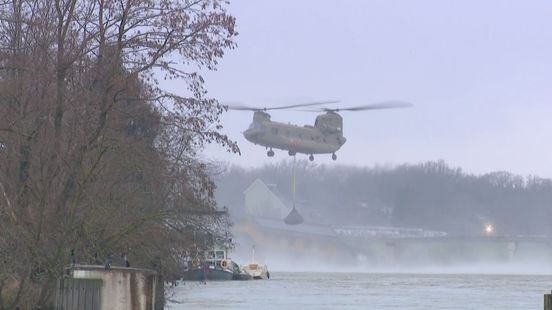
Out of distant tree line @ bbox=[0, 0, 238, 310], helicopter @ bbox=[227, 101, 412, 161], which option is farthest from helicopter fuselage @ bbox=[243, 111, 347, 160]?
distant tree line @ bbox=[0, 0, 238, 310]

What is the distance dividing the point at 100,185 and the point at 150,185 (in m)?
1.35

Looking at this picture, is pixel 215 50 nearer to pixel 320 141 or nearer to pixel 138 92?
pixel 138 92

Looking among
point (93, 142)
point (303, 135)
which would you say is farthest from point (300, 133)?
point (93, 142)

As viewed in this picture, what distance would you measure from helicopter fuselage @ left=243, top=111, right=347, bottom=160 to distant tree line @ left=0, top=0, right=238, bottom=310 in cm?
11962

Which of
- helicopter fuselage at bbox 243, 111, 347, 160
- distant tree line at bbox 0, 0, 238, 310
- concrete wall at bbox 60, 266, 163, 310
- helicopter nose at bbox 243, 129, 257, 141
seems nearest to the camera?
concrete wall at bbox 60, 266, 163, 310

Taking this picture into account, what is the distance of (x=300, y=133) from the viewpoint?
6097 inches

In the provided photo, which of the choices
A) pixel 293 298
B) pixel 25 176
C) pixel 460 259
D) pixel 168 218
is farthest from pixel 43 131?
pixel 460 259

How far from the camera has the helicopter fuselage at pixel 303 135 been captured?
148 metres

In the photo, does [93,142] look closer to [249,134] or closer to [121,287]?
[121,287]

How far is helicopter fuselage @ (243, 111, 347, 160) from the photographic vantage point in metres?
148

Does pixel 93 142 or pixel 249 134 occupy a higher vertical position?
pixel 249 134

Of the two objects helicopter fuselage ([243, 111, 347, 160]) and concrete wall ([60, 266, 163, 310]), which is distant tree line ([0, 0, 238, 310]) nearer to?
concrete wall ([60, 266, 163, 310])

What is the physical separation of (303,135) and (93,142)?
130116mm

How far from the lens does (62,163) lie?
81.0 ft
